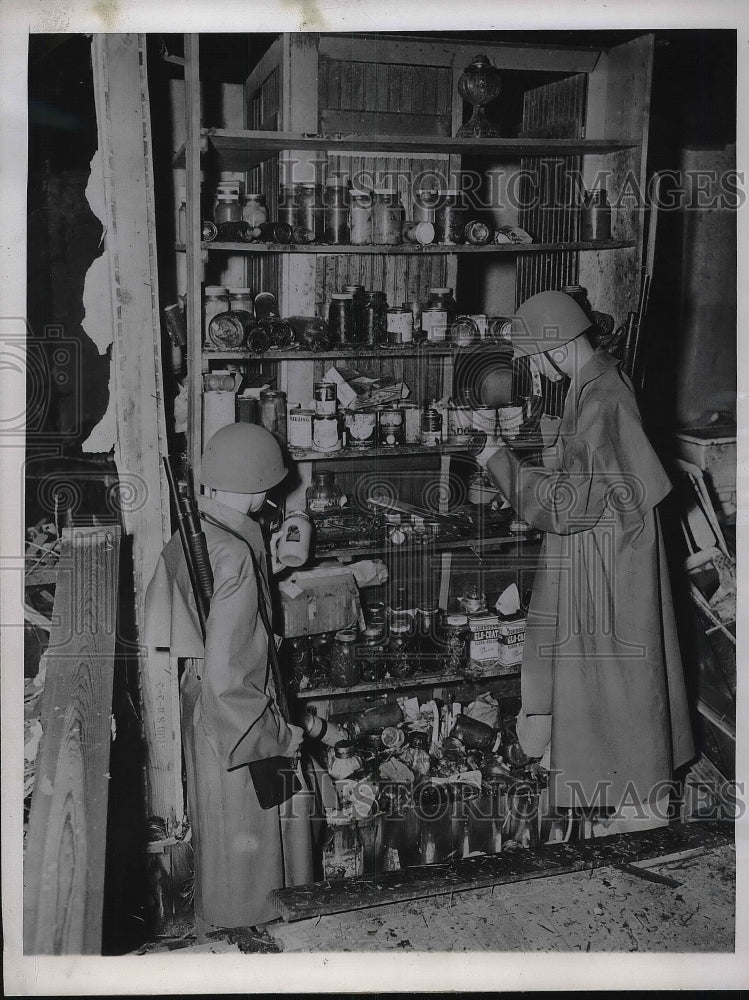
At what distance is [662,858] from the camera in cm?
267

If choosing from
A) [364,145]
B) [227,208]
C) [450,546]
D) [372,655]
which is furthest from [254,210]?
[372,655]

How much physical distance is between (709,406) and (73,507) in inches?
111

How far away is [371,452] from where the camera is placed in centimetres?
323

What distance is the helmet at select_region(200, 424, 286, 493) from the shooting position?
2.51 meters

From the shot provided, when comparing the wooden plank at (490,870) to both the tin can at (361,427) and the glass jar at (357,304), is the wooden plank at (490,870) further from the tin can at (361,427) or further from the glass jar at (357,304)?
the glass jar at (357,304)

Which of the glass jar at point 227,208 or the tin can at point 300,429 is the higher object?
the glass jar at point 227,208

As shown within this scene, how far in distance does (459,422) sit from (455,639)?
0.85 metres

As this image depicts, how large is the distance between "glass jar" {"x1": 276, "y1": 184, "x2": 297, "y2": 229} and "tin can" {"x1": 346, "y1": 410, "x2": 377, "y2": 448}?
695 mm

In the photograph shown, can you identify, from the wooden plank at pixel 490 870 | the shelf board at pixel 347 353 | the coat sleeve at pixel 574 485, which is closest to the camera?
the wooden plank at pixel 490 870

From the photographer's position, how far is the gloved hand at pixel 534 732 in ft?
10.7

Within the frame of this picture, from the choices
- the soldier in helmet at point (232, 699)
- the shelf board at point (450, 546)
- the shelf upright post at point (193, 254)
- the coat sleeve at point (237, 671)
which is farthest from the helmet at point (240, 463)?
the shelf board at point (450, 546)

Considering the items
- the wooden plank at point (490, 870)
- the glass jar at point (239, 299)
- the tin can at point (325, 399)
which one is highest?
the glass jar at point (239, 299)

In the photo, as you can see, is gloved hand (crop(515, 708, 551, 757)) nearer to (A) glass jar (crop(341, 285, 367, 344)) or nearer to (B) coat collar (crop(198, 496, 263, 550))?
(B) coat collar (crop(198, 496, 263, 550))

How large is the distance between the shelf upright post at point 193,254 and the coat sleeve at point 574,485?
1.07 m
